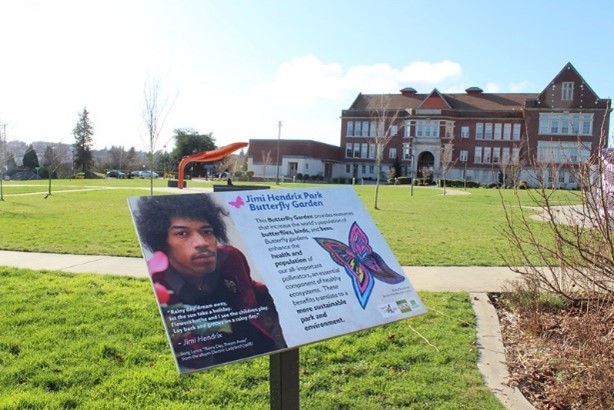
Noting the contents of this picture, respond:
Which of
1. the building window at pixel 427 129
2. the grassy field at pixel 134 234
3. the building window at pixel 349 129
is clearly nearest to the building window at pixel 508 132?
the building window at pixel 427 129

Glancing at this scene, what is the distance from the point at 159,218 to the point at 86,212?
16.4m

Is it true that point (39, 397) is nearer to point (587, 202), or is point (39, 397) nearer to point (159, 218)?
point (159, 218)

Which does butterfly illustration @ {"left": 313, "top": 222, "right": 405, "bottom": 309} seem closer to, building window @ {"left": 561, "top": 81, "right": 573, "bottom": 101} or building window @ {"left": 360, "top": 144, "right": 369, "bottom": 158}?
building window @ {"left": 561, "top": 81, "right": 573, "bottom": 101}

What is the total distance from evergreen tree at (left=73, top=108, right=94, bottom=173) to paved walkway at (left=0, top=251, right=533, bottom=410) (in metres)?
76.3

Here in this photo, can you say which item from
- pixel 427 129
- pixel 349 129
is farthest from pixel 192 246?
pixel 349 129

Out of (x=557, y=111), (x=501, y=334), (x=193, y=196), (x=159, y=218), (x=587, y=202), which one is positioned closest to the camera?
(x=159, y=218)

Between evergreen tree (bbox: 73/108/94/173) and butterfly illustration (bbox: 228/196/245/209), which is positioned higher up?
evergreen tree (bbox: 73/108/94/173)

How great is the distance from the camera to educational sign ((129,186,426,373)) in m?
2.59

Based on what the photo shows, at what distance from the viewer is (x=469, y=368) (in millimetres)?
4379

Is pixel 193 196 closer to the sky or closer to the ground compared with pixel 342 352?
closer to the sky

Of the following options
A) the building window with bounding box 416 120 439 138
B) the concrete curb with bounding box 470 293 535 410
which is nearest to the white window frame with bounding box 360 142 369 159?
the building window with bounding box 416 120 439 138

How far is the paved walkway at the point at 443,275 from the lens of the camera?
510 centimetres

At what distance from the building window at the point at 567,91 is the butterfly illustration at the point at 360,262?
246ft

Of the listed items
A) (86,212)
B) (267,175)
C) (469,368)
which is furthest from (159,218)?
(267,175)
